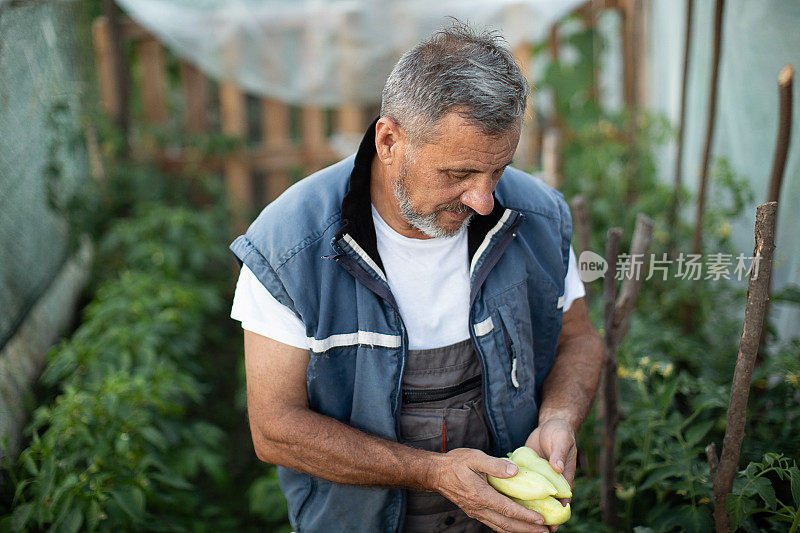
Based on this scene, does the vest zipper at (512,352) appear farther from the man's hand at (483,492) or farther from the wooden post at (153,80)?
the wooden post at (153,80)

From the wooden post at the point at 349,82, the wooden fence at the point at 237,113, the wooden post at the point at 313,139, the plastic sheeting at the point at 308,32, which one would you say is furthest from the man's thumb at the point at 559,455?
the wooden post at the point at 313,139

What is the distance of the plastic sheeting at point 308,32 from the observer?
5.50 m

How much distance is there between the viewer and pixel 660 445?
2.10m

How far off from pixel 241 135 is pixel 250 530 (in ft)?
12.4

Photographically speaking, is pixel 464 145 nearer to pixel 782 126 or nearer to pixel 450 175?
pixel 450 175

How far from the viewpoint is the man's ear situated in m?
1.66

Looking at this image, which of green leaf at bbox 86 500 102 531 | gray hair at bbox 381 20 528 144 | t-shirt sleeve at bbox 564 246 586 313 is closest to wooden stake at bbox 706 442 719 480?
t-shirt sleeve at bbox 564 246 586 313

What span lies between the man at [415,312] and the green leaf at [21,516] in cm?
90

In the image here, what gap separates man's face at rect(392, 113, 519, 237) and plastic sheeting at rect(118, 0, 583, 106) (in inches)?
168

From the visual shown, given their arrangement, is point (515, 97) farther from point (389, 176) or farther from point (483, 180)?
point (389, 176)

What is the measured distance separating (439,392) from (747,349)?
0.79m

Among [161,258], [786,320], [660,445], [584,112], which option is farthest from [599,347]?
[584,112]

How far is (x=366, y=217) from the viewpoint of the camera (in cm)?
178

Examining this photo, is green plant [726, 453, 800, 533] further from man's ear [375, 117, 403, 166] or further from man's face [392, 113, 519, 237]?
man's ear [375, 117, 403, 166]
